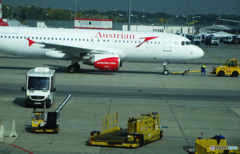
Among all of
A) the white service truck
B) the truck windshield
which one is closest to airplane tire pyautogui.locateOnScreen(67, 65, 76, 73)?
the white service truck

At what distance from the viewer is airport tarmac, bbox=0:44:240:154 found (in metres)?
14.6

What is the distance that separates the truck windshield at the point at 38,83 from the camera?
2039 cm

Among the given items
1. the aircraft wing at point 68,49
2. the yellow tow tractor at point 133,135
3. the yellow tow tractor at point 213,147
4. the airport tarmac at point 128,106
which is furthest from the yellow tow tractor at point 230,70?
the yellow tow tractor at point 213,147

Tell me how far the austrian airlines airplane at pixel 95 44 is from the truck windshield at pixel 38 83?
513 inches

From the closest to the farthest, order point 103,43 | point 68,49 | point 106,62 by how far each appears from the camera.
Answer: point 106,62
point 68,49
point 103,43

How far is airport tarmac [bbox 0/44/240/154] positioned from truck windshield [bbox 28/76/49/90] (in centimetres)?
139

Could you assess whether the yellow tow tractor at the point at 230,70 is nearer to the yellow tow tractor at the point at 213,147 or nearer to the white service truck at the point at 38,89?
the white service truck at the point at 38,89

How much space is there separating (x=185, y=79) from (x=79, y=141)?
20.5 metres

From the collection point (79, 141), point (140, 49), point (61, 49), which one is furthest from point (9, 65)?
point (79, 141)

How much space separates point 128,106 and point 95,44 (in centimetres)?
1425

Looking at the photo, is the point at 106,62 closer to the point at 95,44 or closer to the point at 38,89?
the point at 95,44

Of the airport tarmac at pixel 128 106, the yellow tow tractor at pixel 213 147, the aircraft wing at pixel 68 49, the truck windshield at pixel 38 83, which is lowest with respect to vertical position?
the airport tarmac at pixel 128 106

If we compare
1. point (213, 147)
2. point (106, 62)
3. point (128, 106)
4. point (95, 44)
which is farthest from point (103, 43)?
point (213, 147)

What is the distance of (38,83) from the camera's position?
67.4 ft
